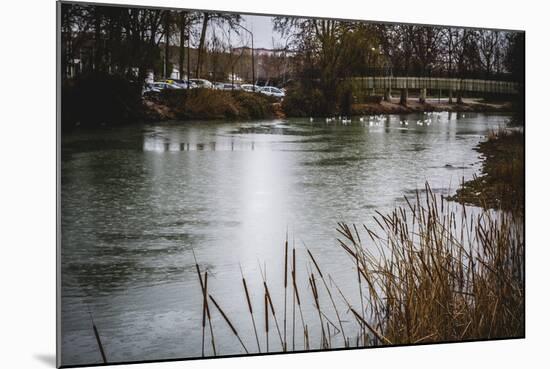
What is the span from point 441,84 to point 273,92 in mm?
1172

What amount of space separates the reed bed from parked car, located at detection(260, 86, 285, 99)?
90 cm

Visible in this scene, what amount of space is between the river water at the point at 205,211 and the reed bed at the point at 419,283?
0.21 feet

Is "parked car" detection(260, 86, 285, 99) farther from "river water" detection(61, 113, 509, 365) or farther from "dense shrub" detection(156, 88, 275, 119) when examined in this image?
"river water" detection(61, 113, 509, 365)

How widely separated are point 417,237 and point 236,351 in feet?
4.43

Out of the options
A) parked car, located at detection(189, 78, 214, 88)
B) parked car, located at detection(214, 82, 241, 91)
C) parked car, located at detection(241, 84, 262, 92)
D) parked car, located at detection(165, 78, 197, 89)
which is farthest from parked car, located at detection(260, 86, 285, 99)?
parked car, located at detection(165, 78, 197, 89)

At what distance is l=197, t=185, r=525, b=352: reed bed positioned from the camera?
16.5ft

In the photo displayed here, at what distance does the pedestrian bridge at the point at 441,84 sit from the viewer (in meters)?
5.39

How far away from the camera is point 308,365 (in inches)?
192

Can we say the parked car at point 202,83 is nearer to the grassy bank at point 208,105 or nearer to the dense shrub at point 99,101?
the grassy bank at point 208,105

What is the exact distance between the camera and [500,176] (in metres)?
5.55

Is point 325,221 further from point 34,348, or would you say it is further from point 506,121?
point 34,348

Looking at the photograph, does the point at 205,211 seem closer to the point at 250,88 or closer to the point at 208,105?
the point at 208,105

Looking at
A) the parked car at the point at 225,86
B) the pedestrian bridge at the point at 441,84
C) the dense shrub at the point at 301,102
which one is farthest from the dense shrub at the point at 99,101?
the pedestrian bridge at the point at 441,84

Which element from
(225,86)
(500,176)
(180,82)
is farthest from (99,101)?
(500,176)
